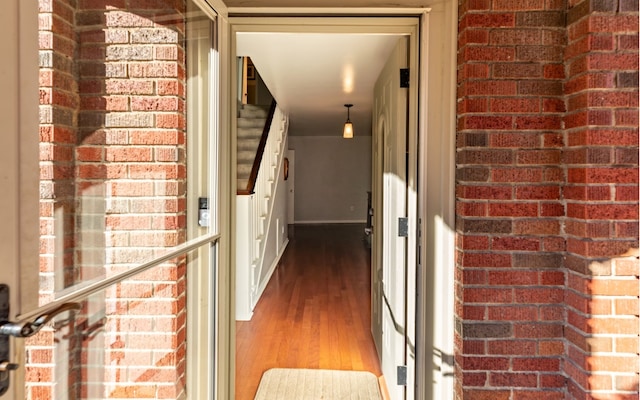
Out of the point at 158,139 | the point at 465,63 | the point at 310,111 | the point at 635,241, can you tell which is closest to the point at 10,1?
the point at 158,139

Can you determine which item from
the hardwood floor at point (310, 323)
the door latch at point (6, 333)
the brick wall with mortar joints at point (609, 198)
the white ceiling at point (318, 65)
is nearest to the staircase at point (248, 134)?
the white ceiling at point (318, 65)

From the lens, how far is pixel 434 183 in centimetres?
171

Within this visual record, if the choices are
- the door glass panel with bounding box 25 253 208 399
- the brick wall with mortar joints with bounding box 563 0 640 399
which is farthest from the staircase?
the brick wall with mortar joints with bounding box 563 0 640 399

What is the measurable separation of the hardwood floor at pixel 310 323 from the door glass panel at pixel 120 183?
1.31 meters

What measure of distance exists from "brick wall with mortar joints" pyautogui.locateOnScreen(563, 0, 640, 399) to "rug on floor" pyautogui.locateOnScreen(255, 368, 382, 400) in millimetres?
1386

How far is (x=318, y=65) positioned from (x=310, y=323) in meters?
2.31

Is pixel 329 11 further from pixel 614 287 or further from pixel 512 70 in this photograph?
pixel 614 287

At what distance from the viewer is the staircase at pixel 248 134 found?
4.78m

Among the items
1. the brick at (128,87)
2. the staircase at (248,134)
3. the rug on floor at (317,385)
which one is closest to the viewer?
the brick at (128,87)

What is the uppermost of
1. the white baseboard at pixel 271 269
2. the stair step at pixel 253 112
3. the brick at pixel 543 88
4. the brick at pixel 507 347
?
the stair step at pixel 253 112

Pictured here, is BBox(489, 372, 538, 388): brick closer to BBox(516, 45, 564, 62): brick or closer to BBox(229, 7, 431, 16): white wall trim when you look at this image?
BBox(516, 45, 564, 62): brick

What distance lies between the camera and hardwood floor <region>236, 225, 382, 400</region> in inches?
112

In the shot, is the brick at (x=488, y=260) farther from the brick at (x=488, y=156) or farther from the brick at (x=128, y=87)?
the brick at (x=128, y=87)

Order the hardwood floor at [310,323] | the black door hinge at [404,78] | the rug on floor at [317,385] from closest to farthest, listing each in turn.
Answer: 1. the black door hinge at [404,78]
2. the rug on floor at [317,385]
3. the hardwood floor at [310,323]
